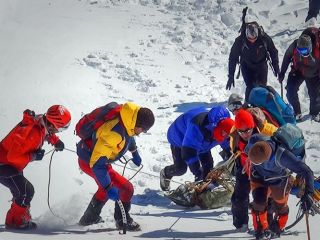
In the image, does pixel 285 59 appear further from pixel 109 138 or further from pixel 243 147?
pixel 109 138

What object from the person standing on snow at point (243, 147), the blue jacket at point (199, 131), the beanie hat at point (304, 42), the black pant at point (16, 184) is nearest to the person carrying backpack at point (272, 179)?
the person standing on snow at point (243, 147)

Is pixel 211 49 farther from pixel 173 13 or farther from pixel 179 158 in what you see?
pixel 179 158

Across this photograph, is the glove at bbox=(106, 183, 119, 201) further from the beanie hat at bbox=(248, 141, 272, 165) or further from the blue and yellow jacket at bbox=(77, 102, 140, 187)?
the beanie hat at bbox=(248, 141, 272, 165)

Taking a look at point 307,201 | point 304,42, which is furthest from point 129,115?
point 304,42

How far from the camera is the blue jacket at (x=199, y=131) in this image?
7.70m

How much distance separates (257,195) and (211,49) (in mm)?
8796

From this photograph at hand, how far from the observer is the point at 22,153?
694 cm

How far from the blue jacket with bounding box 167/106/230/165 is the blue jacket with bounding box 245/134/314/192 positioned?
164 centimetres

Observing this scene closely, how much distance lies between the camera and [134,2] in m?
17.5

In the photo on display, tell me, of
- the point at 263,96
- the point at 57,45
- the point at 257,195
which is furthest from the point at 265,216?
the point at 57,45

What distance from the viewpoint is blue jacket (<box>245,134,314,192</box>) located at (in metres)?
5.55

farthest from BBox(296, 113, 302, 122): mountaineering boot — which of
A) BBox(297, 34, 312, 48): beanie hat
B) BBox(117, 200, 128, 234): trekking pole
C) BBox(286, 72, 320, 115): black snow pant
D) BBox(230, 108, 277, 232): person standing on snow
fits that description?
BBox(117, 200, 128, 234): trekking pole

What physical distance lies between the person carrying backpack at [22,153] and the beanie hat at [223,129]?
81.2 inches

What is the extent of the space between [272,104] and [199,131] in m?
1.20
